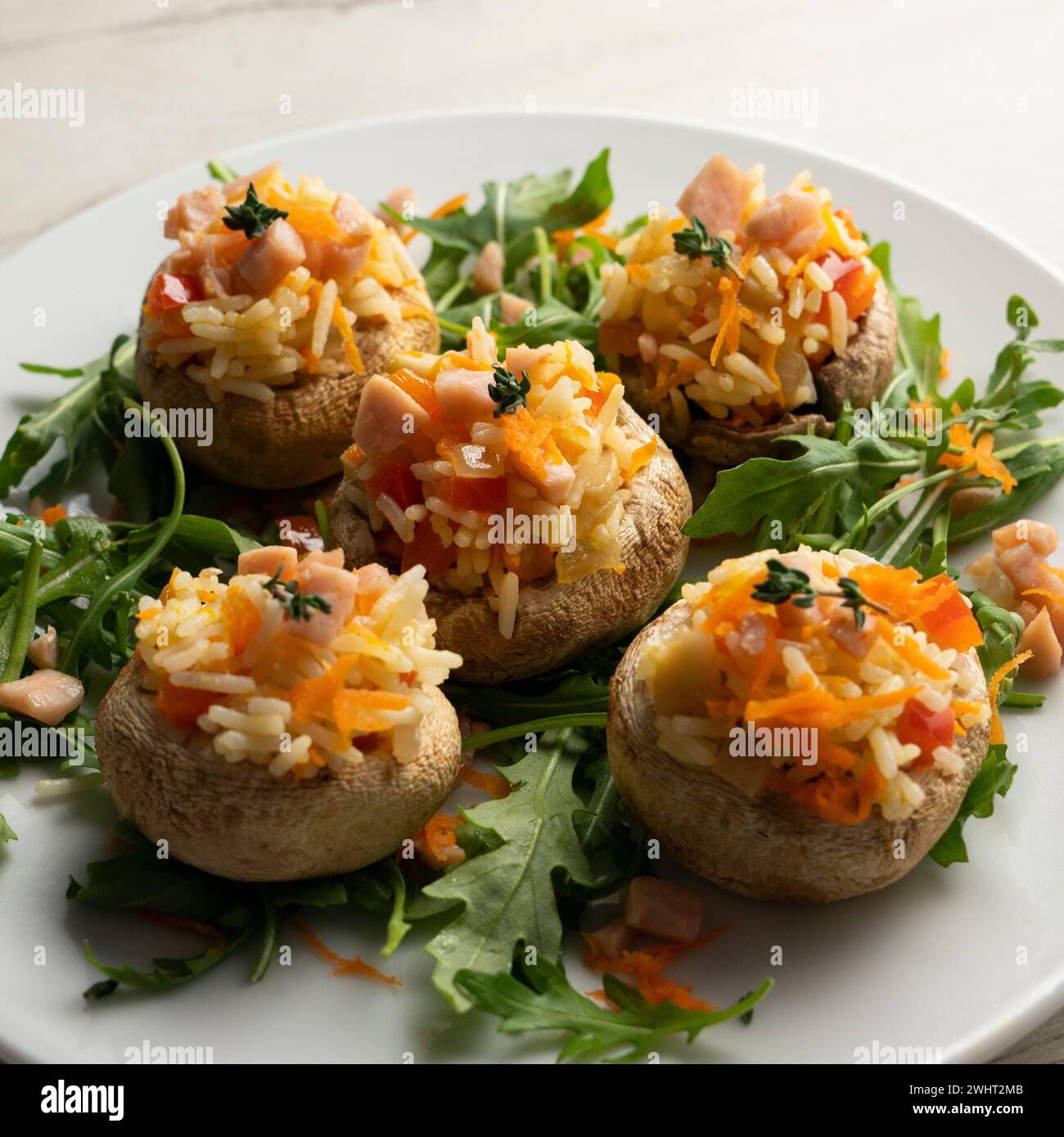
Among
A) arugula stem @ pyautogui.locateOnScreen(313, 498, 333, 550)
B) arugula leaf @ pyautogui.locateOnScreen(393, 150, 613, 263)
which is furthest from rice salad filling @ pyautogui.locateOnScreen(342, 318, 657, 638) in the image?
arugula leaf @ pyautogui.locateOnScreen(393, 150, 613, 263)

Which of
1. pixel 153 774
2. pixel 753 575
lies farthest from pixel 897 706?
pixel 153 774

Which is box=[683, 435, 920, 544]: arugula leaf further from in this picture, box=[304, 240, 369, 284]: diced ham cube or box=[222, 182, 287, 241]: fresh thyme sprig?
box=[222, 182, 287, 241]: fresh thyme sprig

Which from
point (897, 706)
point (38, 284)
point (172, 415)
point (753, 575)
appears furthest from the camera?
point (38, 284)

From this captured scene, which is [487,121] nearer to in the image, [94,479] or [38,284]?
[38,284]

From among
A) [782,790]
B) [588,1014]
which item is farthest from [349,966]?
[782,790]

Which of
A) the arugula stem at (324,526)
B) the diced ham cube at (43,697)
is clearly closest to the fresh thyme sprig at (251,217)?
the arugula stem at (324,526)

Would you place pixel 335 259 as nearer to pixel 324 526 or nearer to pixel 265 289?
pixel 265 289
